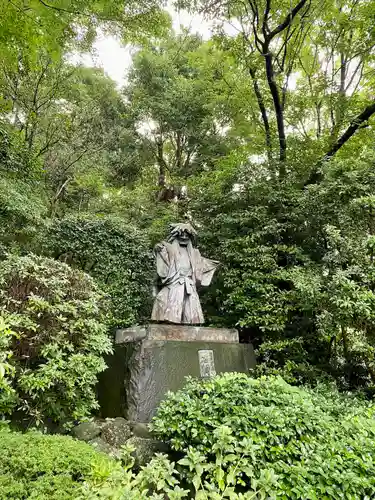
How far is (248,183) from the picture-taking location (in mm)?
7184

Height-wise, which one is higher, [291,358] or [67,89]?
[67,89]

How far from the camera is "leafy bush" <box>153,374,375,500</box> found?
2193 millimetres

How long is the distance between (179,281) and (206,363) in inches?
50.9

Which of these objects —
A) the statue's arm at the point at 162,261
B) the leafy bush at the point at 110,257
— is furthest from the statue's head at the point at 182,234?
the leafy bush at the point at 110,257

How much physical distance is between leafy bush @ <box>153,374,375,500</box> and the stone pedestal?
622 mm

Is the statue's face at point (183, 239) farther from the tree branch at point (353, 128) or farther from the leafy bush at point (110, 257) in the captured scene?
the tree branch at point (353, 128)

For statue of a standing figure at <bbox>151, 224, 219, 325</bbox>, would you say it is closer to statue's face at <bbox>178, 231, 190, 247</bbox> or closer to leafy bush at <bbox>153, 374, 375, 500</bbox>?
statue's face at <bbox>178, 231, 190, 247</bbox>

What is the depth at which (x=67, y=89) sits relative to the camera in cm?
934

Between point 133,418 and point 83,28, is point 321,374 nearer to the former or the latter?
point 133,418

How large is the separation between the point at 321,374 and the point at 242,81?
780cm

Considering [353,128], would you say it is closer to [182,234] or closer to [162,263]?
[182,234]

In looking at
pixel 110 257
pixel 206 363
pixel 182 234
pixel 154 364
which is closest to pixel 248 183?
pixel 182 234

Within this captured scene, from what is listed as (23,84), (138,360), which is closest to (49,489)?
(138,360)

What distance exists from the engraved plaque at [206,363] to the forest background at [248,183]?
1473 mm
